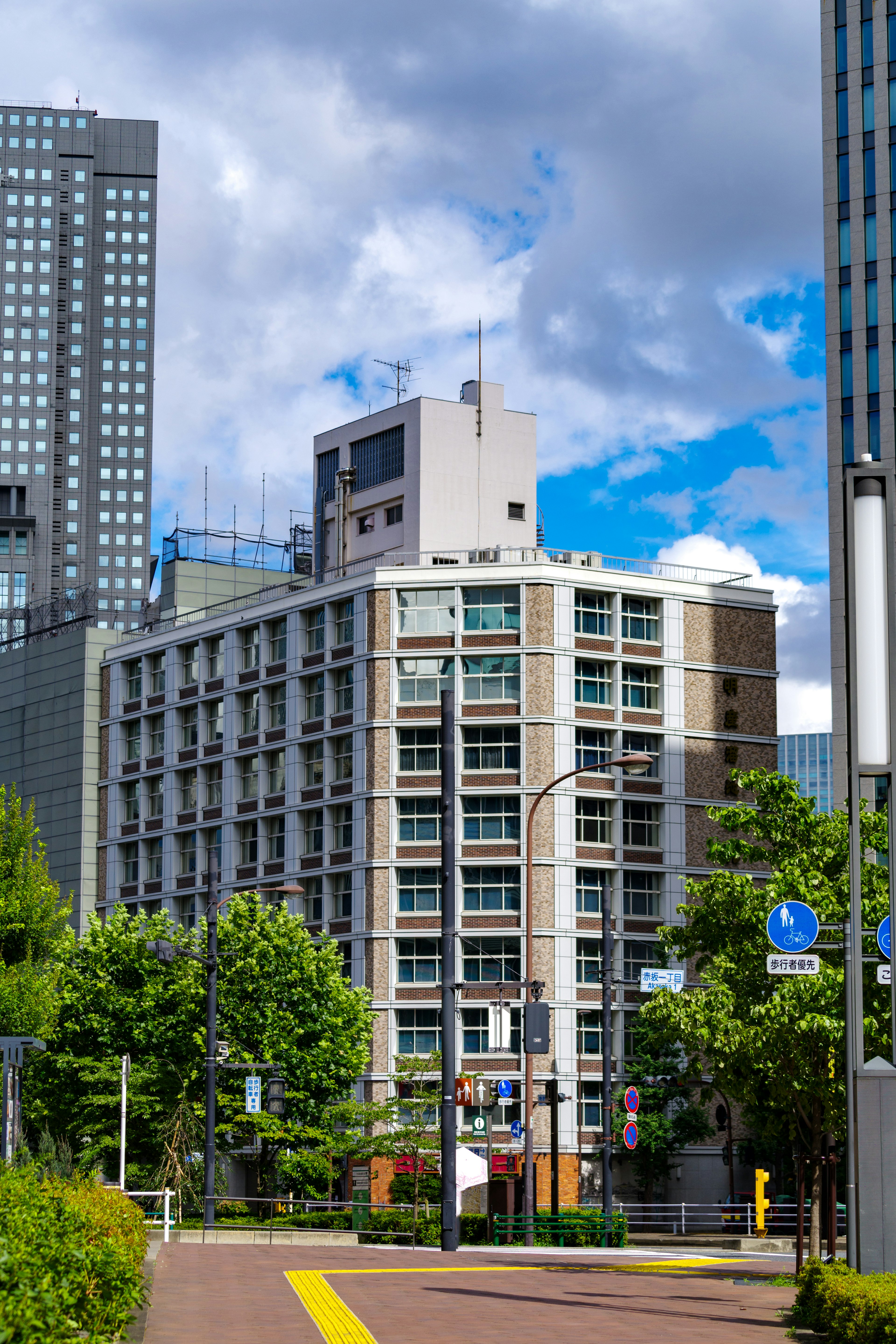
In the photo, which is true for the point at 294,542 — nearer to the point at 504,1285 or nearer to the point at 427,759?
the point at 427,759

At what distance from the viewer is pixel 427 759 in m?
83.8

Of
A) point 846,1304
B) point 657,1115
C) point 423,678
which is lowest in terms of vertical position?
point 657,1115

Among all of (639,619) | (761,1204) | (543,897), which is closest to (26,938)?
(543,897)

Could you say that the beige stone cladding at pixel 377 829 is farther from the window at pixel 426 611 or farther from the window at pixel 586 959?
the window at pixel 586 959

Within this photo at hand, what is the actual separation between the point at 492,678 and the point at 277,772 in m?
13.6

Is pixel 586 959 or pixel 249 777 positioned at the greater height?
pixel 249 777

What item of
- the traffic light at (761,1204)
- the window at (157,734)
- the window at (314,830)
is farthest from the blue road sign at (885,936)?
the window at (157,734)

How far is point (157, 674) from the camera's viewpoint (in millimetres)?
100312

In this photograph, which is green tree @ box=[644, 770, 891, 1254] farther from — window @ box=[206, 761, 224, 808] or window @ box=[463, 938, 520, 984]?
window @ box=[206, 761, 224, 808]

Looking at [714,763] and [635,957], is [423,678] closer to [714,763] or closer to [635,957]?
[714,763]

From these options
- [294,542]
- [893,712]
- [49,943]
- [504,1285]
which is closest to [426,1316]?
[504,1285]

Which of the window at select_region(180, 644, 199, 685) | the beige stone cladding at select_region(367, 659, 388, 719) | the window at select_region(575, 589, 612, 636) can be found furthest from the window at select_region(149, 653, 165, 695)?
the window at select_region(575, 589, 612, 636)

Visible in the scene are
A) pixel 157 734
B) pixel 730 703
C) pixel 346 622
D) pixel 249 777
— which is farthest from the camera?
pixel 157 734

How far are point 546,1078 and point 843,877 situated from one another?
49175mm
